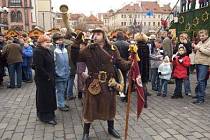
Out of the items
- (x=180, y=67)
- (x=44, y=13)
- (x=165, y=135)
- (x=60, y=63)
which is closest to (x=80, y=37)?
(x=60, y=63)

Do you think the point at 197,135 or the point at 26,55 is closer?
the point at 197,135

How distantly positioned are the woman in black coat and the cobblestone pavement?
274 mm

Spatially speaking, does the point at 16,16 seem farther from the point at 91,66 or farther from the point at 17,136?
the point at 91,66

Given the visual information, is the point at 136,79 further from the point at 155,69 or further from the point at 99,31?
the point at 155,69

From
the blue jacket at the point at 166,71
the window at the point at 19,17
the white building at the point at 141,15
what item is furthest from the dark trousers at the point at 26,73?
the white building at the point at 141,15

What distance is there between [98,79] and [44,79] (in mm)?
1528

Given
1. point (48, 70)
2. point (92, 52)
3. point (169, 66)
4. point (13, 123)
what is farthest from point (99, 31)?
point (169, 66)

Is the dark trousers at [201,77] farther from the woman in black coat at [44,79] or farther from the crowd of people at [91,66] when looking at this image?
the woman in black coat at [44,79]

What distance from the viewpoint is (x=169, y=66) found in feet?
29.9

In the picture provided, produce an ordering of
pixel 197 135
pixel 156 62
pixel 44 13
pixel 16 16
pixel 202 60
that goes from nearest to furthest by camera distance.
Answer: pixel 197 135, pixel 202 60, pixel 156 62, pixel 16 16, pixel 44 13

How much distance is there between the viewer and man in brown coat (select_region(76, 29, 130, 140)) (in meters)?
5.39

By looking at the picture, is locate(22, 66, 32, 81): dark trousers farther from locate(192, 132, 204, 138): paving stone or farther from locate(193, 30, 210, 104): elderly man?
locate(192, 132, 204, 138): paving stone

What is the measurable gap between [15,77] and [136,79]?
681 centimetres

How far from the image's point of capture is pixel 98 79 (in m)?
5.41
